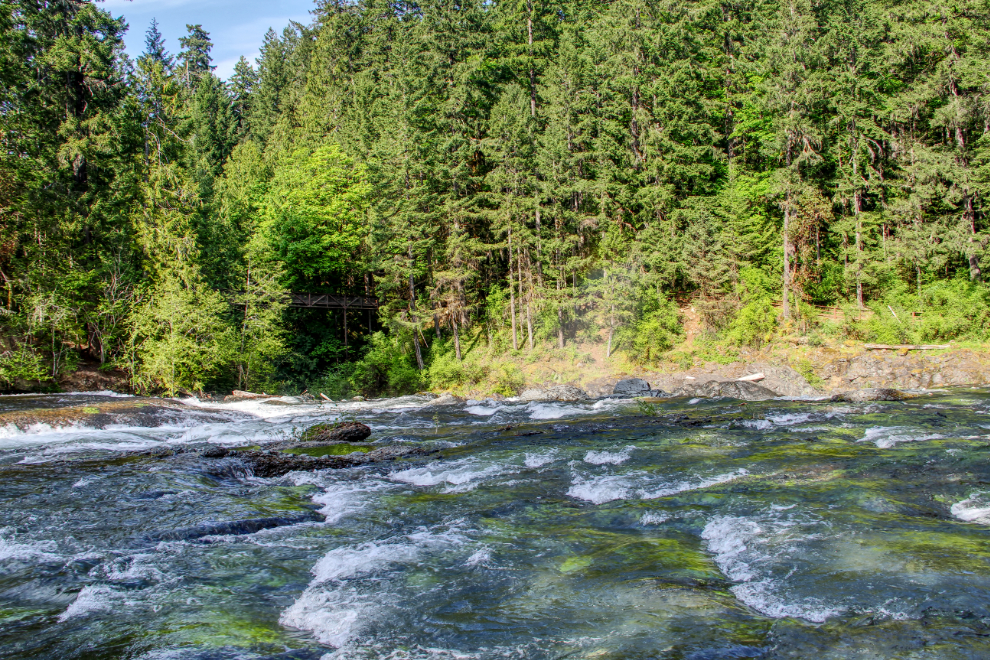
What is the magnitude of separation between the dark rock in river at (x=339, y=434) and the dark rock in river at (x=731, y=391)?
1374cm

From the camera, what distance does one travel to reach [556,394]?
26438 mm

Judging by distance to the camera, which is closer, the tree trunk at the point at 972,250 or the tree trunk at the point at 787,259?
the tree trunk at the point at 972,250

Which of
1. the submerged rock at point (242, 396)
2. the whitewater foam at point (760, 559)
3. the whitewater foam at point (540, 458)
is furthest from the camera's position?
the submerged rock at point (242, 396)

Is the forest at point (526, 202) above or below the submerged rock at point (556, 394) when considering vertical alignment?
above

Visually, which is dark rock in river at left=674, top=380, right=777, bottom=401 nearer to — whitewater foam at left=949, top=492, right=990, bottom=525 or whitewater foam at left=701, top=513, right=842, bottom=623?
whitewater foam at left=949, top=492, right=990, bottom=525

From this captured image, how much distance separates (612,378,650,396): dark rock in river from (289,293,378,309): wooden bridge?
57.8 feet

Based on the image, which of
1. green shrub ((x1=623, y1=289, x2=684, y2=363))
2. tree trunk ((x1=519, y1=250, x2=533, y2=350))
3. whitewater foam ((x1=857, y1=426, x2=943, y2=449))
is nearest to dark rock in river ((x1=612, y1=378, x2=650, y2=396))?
green shrub ((x1=623, y1=289, x2=684, y2=363))

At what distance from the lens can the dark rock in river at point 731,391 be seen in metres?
22.6

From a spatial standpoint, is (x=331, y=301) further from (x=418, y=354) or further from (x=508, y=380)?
(x=508, y=380)

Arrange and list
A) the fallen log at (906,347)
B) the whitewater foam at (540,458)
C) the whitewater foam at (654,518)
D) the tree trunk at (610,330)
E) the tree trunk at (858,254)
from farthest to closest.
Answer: the tree trunk at (610,330) → the tree trunk at (858,254) → the fallen log at (906,347) → the whitewater foam at (540,458) → the whitewater foam at (654,518)

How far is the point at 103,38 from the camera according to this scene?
29.1 metres

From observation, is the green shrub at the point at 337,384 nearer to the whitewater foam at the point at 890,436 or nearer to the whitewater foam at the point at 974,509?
the whitewater foam at the point at 890,436

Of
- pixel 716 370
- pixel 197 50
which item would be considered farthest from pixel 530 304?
pixel 197 50

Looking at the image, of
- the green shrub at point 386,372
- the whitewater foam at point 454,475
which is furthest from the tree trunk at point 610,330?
the whitewater foam at point 454,475
